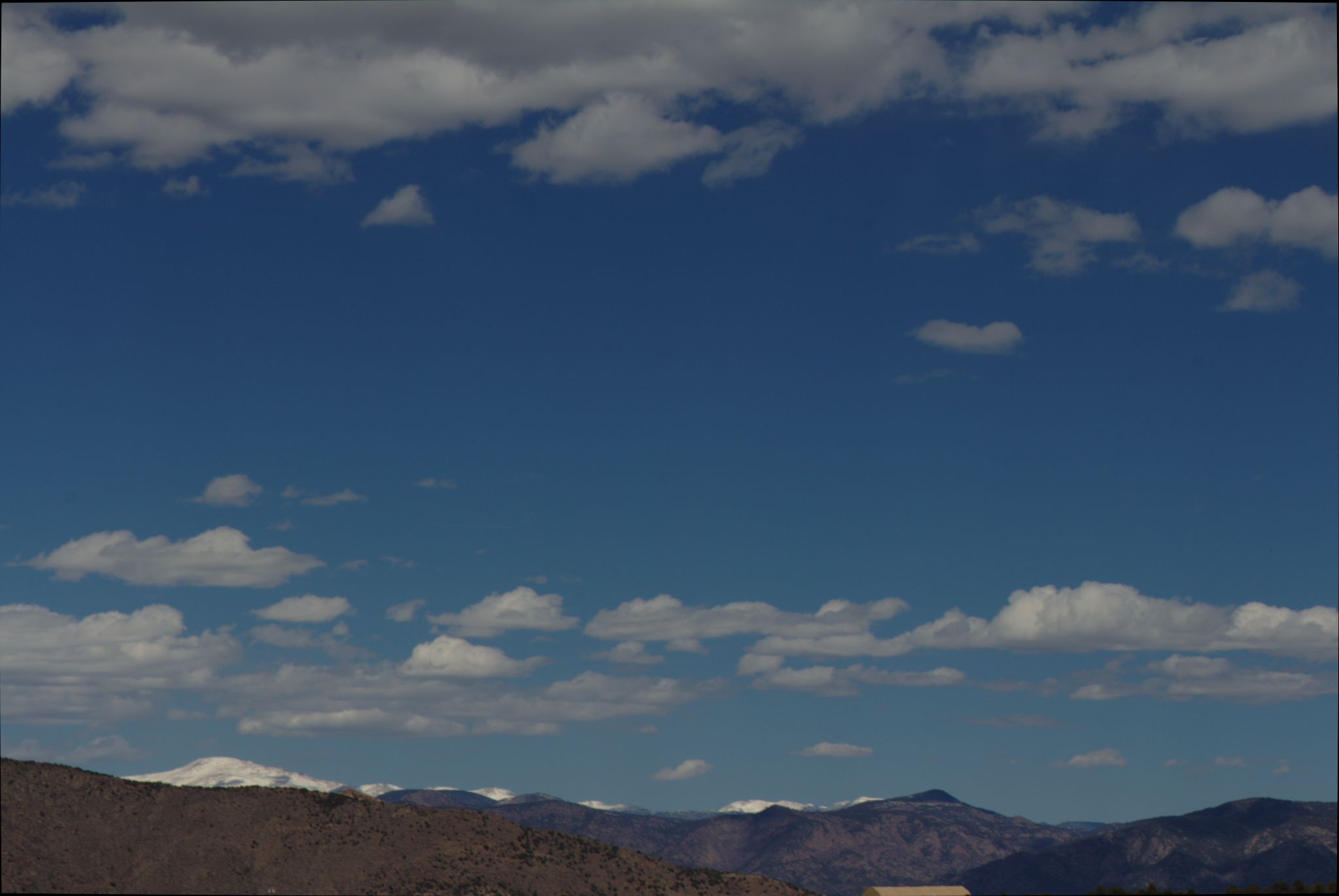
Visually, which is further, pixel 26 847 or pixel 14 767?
pixel 14 767

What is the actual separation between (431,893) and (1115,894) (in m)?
86.8

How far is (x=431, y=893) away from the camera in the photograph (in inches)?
7687

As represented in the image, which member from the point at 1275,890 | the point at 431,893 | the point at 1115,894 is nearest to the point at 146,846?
the point at 431,893

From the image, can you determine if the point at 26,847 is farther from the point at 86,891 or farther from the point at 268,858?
the point at 268,858

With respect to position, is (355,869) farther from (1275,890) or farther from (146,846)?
(1275,890)

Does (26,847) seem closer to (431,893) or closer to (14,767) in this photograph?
(14,767)

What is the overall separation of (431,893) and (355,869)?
11559 millimetres

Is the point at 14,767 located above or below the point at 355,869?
above

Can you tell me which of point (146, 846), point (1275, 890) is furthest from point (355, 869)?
point (1275, 890)

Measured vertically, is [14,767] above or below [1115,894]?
above

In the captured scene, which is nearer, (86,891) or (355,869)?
(86,891)

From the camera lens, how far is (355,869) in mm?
199625

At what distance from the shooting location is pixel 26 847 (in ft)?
581

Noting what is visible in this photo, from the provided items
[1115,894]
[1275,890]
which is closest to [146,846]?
[1115,894]
